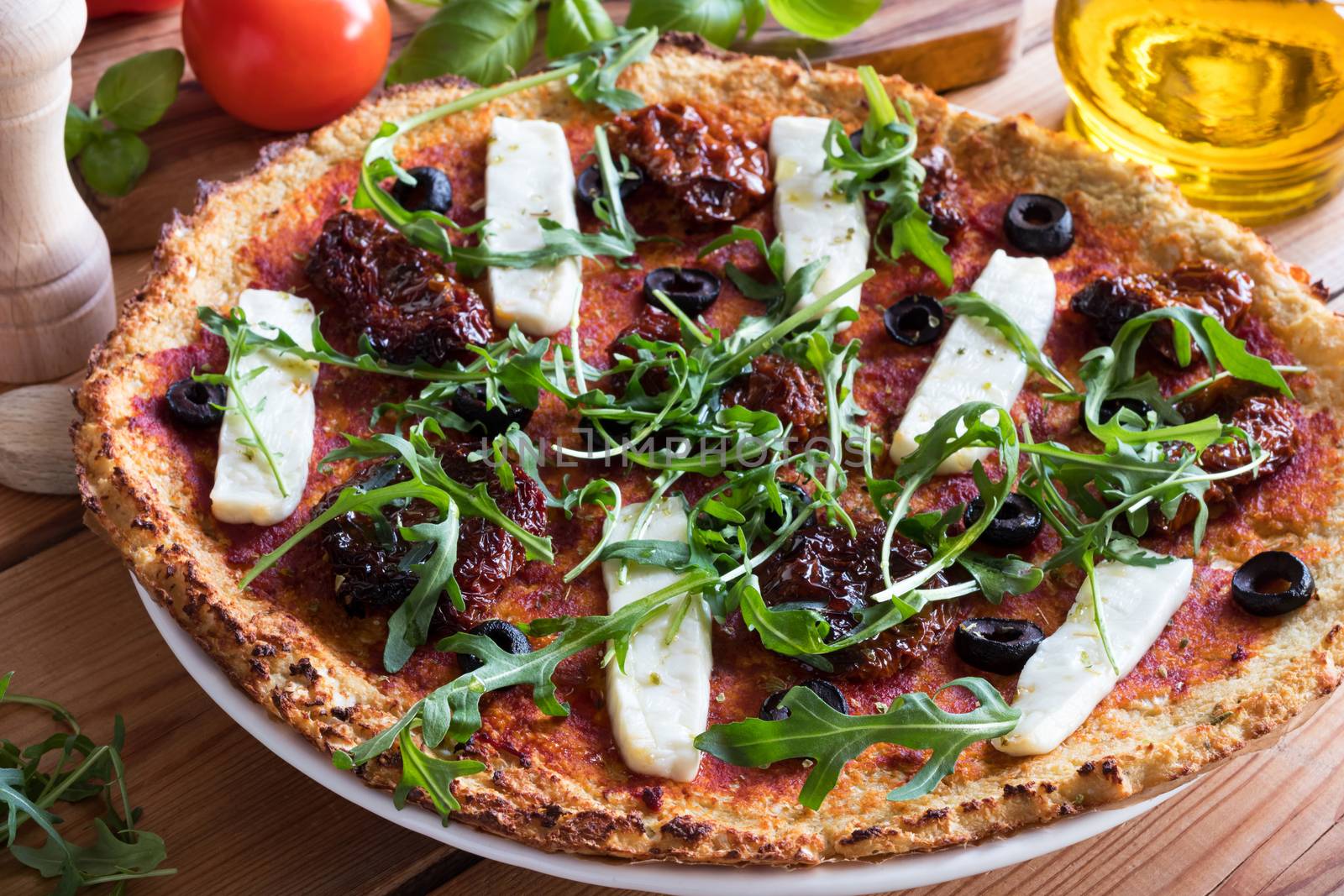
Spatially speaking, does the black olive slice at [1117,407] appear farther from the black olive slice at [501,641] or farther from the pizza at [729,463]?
the black olive slice at [501,641]

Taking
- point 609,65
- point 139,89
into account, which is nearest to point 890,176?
point 609,65

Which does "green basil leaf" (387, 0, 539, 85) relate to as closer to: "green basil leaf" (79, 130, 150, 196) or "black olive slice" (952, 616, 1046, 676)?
"green basil leaf" (79, 130, 150, 196)

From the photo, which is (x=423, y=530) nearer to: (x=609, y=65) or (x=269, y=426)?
(x=269, y=426)

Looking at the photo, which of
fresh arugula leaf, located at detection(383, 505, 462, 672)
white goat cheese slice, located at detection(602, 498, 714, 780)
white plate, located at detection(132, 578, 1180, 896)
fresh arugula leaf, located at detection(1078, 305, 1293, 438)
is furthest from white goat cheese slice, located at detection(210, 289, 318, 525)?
fresh arugula leaf, located at detection(1078, 305, 1293, 438)

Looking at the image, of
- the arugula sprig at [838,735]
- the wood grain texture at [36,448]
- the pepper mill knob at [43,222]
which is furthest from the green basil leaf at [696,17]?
the arugula sprig at [838,735]

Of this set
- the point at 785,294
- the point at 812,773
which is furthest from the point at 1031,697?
the point at 785,294

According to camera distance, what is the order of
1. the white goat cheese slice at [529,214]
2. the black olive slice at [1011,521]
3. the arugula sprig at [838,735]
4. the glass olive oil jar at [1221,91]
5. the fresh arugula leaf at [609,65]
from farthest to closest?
the fresh arugula leaf at [609,65] < the glass olive oil jar at [1221,91] < the white goat cheese slice at [529,214] < the black olive slice at [1011,521] < the arugula sprig at [838,735]

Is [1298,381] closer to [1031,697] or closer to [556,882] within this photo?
[1031,697]
